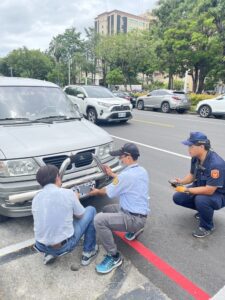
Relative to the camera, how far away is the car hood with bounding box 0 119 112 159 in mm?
3164

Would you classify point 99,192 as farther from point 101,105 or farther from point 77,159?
point 101,105

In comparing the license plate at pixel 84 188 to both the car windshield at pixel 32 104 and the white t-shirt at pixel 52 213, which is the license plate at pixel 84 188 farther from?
the car windshield at pixel 32 104

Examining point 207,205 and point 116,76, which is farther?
point 116,76

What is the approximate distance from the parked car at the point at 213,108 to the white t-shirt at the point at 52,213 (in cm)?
1342

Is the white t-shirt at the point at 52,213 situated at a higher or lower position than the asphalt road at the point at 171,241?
higher

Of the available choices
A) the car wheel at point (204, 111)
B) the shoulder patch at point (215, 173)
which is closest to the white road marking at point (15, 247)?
the shoulder patch at point (215, 173)

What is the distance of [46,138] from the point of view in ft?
11.4

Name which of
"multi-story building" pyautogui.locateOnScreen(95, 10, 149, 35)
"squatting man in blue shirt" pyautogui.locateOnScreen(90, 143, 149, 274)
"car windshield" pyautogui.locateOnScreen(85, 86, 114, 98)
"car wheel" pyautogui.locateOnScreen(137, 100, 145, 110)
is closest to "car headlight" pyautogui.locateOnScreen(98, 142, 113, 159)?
"squatting man in blue shirt" pyautogui.locateOnScreen(90, 143, 149, 274)

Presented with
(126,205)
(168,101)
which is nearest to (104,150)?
(126,205)

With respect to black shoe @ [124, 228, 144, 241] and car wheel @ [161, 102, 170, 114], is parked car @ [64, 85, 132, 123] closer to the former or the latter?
car wheel @ [161, 102, 170, 114]

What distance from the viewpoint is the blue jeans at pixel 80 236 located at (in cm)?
260

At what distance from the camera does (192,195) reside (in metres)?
3.54

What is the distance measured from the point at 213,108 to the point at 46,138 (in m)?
12.9

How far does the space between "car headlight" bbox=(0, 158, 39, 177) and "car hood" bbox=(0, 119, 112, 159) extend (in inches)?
2.2
